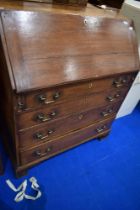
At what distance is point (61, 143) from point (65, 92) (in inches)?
22.3

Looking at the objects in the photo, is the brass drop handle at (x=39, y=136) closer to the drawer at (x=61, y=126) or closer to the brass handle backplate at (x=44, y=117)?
the drawer at (x=61, y=126)

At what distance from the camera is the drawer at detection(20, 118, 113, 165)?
125 cm

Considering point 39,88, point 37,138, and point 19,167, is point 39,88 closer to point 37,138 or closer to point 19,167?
point 37,138

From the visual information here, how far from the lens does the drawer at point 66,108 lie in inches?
38.5

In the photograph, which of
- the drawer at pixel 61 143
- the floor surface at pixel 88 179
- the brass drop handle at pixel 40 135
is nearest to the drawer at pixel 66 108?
the brass drop handle at pixel 40 135

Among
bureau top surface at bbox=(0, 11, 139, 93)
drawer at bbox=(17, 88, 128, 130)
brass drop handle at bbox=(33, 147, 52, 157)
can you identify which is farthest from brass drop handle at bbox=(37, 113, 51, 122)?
brass drop handle at bbox=(33, 147, 52, 157)

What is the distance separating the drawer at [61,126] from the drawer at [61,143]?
2.6 inches

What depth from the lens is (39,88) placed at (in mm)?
847

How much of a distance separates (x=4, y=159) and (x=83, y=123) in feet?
2.56

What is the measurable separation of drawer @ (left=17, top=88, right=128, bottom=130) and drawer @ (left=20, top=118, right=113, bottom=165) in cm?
27

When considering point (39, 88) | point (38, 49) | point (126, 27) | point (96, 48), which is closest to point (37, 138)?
point (39, 88)

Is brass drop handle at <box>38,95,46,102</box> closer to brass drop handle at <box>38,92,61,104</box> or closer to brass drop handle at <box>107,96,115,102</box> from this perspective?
brass drop handle at <box>38,92,61,104</box>

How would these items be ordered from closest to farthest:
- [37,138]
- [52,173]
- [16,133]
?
[16,133] → [37,138] → [52,173]

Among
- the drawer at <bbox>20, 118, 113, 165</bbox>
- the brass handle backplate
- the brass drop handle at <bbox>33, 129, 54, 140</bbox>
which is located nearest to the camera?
the brass handle backplate
